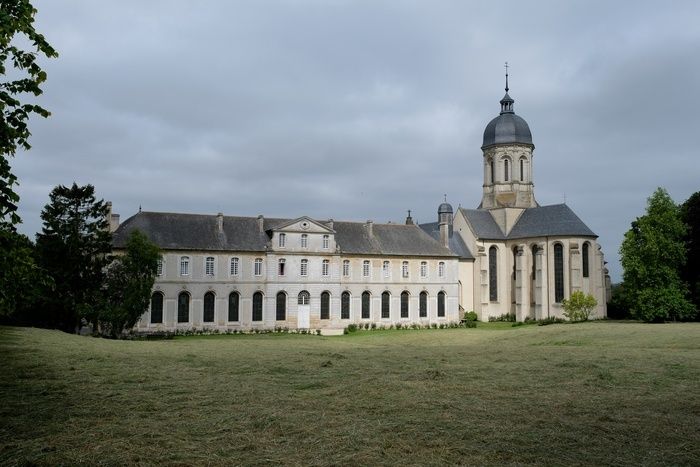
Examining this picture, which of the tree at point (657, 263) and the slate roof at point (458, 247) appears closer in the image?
the tree at point (657, 263)

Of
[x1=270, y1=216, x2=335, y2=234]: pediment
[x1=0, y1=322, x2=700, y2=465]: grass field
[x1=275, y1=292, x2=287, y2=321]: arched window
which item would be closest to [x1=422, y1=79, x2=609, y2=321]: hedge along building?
[x1=270, y1=216, x2=335, y2=234]: pediment

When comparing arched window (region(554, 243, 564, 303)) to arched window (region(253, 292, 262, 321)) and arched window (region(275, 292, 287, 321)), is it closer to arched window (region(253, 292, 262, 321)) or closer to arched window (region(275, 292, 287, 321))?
arched window (region(275, 292, 287, 321))

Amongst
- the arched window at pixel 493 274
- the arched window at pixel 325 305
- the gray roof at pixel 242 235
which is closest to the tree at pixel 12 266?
the gray roof at pixel 242 235

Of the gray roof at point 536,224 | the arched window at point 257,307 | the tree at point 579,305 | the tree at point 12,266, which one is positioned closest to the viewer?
the tree at point 12,266

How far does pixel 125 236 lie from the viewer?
147 feet

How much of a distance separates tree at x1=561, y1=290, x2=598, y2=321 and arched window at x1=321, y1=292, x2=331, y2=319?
18710mm

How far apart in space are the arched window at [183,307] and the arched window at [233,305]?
3096 millimetres

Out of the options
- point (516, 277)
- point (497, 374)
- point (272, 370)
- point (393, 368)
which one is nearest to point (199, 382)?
point (272, 370)

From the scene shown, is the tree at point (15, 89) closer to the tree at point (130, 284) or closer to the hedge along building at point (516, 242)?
the tree at point (130, 284)

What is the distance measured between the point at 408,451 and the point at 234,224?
→ 4348 cm

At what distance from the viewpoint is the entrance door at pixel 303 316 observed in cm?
4925

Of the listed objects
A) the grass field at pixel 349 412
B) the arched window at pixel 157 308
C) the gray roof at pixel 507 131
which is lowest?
the grass field at pixel 349 412

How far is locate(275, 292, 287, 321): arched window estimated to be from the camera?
49.1 metres

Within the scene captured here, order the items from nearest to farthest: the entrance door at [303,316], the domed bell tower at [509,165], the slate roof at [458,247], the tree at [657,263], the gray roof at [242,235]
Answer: the tree at [657,263] → the gray roof at [242,235] → the entrance door at [303,316] → the slate roof at [458,247] → the domed bell tower at [509,165]
